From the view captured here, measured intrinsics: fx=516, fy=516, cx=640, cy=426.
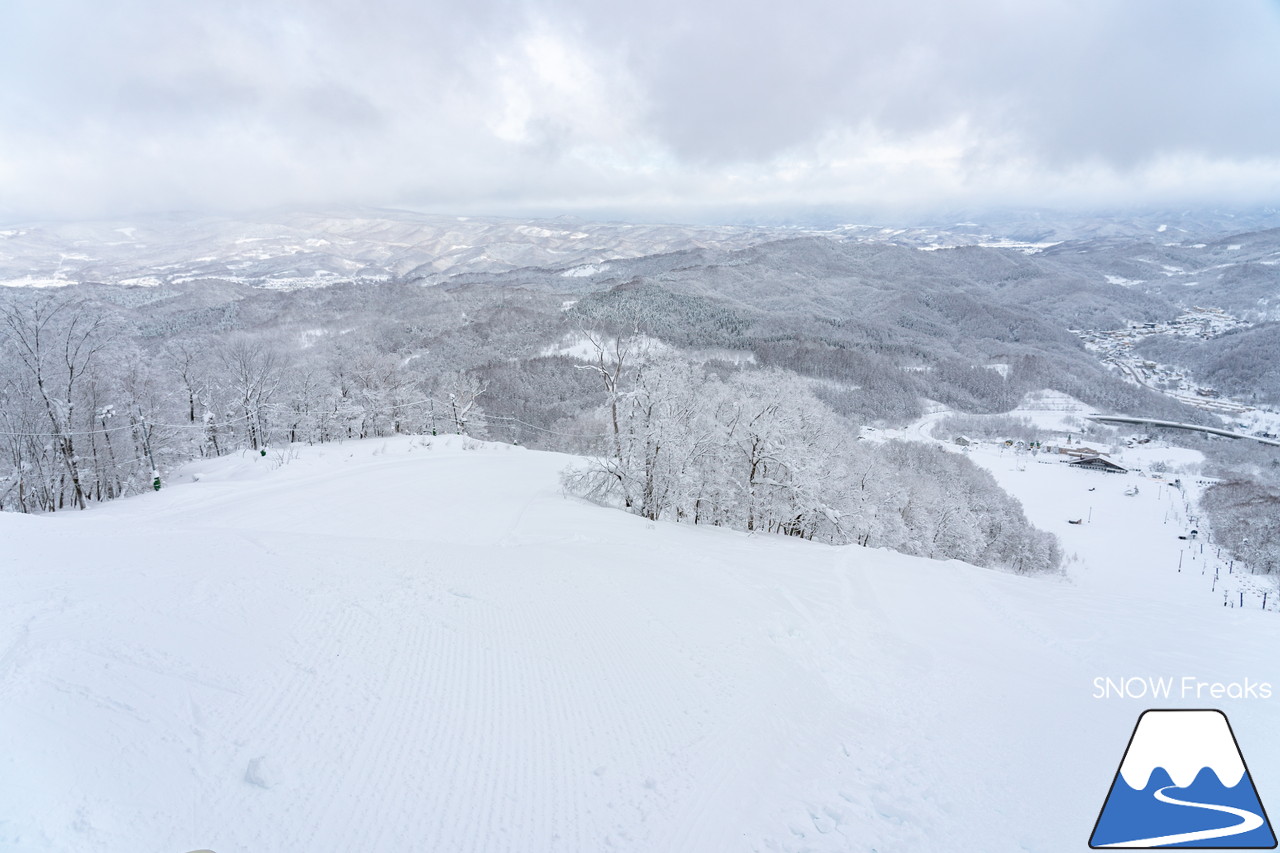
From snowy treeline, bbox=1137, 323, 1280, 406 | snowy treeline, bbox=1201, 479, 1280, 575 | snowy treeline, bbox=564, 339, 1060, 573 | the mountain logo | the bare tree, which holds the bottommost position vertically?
snowy treeline, bbox=1201, 479, 1280, 575

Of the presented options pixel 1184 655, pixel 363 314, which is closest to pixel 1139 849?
pixel 1184 655

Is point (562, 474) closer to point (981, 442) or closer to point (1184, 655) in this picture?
point (1184, 655)

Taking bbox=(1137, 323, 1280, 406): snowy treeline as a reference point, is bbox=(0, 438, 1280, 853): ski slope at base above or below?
above

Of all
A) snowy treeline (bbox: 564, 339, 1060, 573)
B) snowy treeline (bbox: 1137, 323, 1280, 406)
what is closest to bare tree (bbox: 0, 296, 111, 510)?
snowy treeline (bbox: 564, 339, 1060, 573)

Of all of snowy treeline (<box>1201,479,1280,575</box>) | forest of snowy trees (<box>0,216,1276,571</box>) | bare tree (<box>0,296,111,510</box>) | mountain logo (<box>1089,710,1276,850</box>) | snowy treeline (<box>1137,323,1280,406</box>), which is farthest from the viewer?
snowy treeline (<box>1137,323,1280,406</box>)

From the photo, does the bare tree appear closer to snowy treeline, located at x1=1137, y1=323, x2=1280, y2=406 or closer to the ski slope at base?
the ski slope at base

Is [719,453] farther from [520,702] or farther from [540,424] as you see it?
[540,424]

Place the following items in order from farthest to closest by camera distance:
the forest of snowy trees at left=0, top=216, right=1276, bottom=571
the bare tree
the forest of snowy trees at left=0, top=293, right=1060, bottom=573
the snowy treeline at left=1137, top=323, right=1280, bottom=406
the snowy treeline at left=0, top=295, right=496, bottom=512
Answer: the snowy treeline at left=1137, top=323, right=1280, bottom=406 → the forest of snowy trees at left=0, top=216, right=1276, bottom=571 → the forest of snowy trees at left=0, top=293, right=1060, bottom=573 → the snowy treeline at left=0, top=295, right=496, bottom=512 → the bare tree

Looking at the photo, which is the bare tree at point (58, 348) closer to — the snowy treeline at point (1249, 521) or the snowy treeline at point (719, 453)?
the snowy treeline at point (719, 453)
